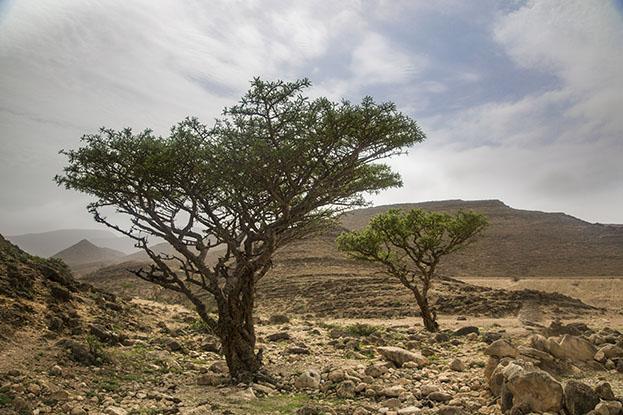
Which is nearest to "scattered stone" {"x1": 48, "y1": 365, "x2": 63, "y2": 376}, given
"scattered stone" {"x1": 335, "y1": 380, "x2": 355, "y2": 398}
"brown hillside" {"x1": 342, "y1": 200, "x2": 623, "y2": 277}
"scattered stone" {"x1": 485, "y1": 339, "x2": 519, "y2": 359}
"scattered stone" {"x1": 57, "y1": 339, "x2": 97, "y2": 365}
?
"scattered stone" {"x1": 57, "y1": 339, "x2": 97, "y2": 365}

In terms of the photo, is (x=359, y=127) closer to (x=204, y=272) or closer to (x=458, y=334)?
(x=204, y=272)

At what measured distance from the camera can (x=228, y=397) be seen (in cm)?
836

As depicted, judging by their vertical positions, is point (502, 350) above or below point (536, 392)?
above

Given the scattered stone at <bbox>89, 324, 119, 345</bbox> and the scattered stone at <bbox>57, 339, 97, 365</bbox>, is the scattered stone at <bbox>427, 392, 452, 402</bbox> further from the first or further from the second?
the scattered stone at <bbox>89, 324, 119, 345</bbox>

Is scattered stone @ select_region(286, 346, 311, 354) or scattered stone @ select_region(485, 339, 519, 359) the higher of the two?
scattered stone @ select_region(485, 339, 519, 359)

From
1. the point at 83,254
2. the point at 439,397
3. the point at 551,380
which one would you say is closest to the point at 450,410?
the point at 439,397

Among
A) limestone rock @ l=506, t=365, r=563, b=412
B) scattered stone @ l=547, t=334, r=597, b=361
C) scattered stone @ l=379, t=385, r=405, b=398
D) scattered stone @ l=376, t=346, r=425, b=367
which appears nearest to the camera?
limestone rock @ l=506, t=365, r=563, b=412

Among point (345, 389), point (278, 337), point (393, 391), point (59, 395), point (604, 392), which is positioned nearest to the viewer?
point (604, 392)

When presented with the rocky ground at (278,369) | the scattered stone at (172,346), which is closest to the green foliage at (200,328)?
the rocky ground at (278,369)

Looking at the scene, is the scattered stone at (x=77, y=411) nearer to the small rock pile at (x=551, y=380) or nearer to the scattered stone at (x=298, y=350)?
the small rock pile at (x=551, y=380)

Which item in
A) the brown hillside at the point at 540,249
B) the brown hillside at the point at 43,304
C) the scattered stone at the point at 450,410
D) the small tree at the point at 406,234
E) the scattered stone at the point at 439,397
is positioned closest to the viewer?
the scattered stone at the point at 450,410

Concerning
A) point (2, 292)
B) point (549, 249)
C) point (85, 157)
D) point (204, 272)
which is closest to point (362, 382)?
point (204, 272)

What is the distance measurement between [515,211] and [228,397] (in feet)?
292

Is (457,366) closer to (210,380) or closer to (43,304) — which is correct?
(210,380)
